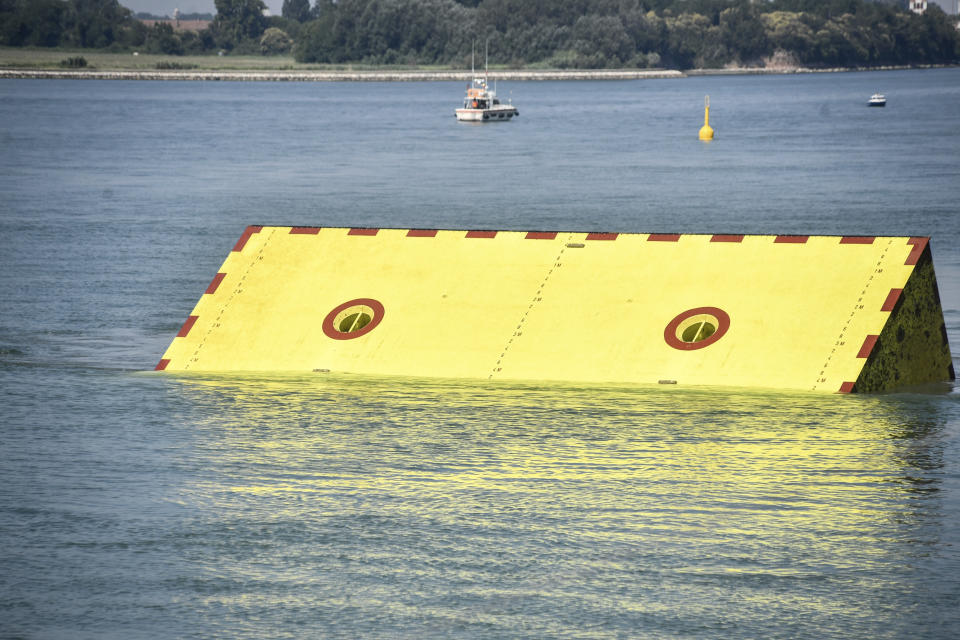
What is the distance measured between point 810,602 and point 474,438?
4355 millimetres

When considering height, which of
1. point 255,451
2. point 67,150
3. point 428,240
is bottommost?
point 67,150

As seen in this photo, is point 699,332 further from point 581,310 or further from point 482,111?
point 482,111

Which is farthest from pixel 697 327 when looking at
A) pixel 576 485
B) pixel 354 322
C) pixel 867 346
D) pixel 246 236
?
pixel 246 236

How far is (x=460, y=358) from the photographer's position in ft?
45.0

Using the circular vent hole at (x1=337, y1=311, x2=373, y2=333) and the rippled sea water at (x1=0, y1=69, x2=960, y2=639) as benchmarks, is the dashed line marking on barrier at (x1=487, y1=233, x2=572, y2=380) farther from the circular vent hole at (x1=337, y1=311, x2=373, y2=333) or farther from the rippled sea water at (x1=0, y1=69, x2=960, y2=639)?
the circular vent hole at (x1=337, y1=311, x2=373, y2=333)

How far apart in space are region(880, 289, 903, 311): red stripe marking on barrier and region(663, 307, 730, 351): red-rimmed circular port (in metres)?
1.40

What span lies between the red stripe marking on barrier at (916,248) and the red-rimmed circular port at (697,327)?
1.70m

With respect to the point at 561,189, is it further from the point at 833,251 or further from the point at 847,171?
the point at 833,251

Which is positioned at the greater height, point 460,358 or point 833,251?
point 833,251

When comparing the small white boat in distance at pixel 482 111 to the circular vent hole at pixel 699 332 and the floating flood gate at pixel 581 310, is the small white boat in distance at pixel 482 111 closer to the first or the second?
the floating flood gate at pixel 581 310

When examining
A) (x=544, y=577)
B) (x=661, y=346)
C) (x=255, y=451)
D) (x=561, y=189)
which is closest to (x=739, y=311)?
(x=661, y=346)

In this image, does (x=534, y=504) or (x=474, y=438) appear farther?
(x=474, y=438)

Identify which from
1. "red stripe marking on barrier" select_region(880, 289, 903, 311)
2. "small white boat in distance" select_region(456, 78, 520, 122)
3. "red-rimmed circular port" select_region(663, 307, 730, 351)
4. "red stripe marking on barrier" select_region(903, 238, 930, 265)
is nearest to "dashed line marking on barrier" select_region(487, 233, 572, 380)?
"red-rimmed circular port" select_region(663, 307, 730, 351)

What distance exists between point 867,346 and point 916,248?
3.95 ft
